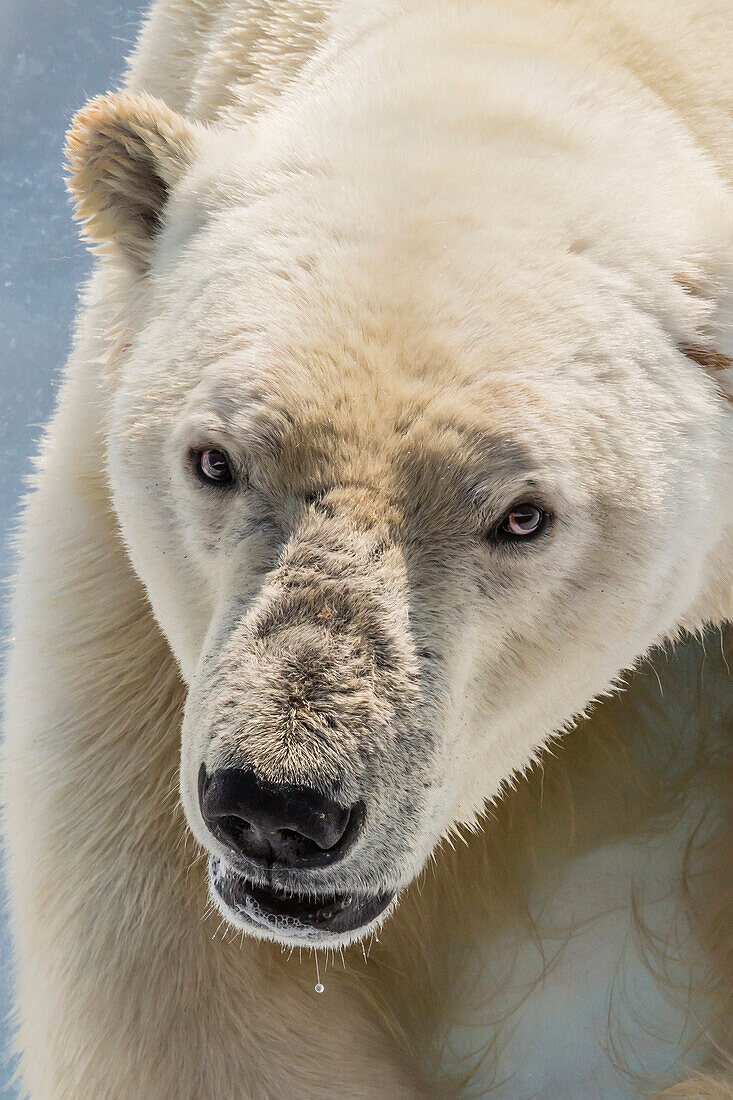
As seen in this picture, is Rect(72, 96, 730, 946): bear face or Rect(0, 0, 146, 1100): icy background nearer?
Rect(72, 96, 730, 946): bear face

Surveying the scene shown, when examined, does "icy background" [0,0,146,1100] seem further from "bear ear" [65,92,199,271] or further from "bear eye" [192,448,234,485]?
"bear eye" [192,448,234,485]

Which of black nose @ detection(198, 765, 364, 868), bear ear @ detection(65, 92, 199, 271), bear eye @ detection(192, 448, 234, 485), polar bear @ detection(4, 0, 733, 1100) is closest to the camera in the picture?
black nose @ detection(198, 765, 364, 868)

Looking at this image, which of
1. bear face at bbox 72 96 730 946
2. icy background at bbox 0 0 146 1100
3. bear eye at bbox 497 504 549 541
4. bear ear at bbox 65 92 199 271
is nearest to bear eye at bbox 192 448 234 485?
bear face at bbox 72 96 730 946

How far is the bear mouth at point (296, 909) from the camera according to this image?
61.8 inches

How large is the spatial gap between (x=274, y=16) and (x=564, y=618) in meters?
1.49

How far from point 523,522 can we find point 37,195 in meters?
3.22

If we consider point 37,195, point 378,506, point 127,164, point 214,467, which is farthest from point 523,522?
point 37,195

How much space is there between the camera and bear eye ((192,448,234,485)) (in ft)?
5.48

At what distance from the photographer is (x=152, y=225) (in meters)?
2.04

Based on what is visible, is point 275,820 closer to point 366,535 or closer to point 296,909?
point 296,909

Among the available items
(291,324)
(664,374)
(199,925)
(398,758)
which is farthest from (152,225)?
(199,925)

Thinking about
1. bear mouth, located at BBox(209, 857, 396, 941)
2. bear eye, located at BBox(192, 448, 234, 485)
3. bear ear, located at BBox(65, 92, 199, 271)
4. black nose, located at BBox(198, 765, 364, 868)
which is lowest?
bear mouth, located at BBox(209, 857, 396, 941)

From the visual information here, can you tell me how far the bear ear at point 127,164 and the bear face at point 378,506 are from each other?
0.57ft

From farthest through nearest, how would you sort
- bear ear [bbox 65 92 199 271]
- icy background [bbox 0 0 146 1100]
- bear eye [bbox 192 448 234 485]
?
icy background [bbox 0 0 146 1100] → bear ear [bbox 65 92 199 271] → bear eye [bbox 192 448 234 485]
